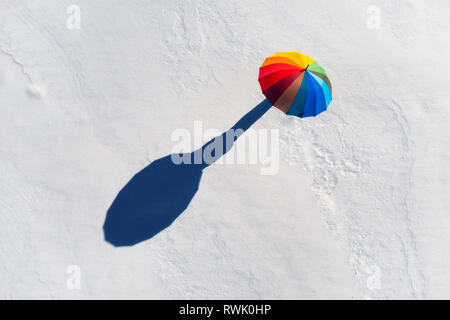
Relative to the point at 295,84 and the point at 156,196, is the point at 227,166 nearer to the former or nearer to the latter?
the point at 156,196

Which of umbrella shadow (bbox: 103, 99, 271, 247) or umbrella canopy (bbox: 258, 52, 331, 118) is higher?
umbrella canopy (bbox: 258, 52, 331, 118)

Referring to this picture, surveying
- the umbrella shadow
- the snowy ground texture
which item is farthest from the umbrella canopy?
the umbrella shadow

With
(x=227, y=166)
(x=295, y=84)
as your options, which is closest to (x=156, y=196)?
(x=227, y=166)

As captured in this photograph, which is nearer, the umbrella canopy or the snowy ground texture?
the umbrella canopy

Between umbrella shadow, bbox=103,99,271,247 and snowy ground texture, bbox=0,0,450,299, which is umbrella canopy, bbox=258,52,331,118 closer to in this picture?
snowy ground texture, bbox=0,0,450,299

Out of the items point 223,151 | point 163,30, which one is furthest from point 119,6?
point 223,151

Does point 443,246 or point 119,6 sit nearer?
point 443,246
